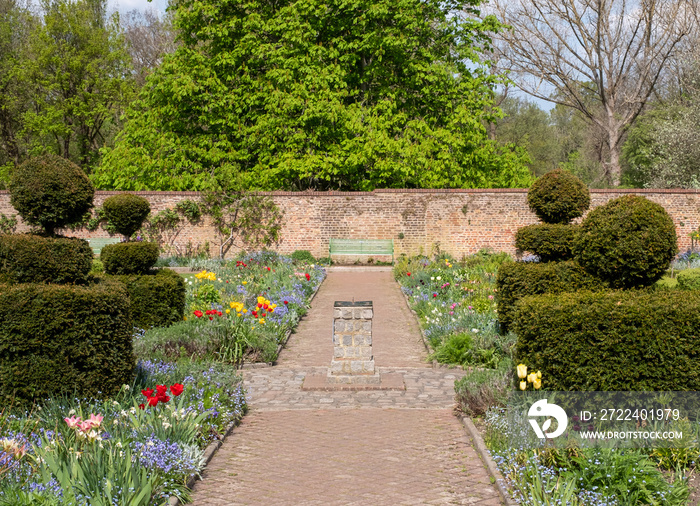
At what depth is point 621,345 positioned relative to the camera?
Answer: 5727 millimetres

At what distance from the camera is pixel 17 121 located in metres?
35.4

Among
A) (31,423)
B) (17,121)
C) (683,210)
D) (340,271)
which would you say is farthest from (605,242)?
(17,121)

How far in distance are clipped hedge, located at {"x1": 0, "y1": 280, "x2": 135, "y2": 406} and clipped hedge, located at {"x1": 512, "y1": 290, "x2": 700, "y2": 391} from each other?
159 inches

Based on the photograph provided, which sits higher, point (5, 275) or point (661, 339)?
point (5, 275)

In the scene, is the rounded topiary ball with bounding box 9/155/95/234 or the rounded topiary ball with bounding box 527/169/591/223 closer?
the rounded topiary ball with bounding box 9/155/95/234

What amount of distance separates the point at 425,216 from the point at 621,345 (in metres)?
17.5

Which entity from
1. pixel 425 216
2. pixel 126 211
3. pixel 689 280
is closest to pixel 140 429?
pixel 126 211

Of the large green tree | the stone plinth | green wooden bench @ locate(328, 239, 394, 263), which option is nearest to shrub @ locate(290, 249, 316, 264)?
green wooden bench @ locate(328, 239, 394, 263)

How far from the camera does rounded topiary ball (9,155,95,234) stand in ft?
22.4

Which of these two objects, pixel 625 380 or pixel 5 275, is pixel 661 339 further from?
pixel 5 275

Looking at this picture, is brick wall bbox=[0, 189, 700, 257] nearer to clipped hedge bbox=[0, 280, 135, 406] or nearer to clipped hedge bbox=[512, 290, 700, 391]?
clipped hedge bbox=[512, 290, 700, 391]

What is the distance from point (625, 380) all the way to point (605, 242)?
1849 mm

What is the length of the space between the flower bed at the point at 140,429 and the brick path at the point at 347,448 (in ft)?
1.01

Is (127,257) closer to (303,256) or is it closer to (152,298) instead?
(152,298)
